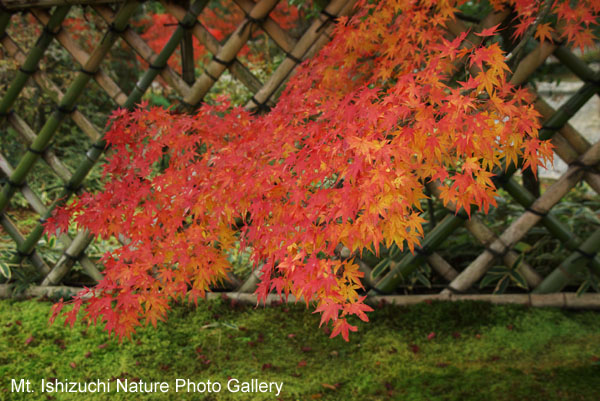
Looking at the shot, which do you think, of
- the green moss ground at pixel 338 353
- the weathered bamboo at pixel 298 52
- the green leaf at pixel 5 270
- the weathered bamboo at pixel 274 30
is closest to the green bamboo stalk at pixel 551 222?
the green moss ground at pixel 338 353

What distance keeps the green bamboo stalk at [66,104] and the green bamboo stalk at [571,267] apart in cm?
277

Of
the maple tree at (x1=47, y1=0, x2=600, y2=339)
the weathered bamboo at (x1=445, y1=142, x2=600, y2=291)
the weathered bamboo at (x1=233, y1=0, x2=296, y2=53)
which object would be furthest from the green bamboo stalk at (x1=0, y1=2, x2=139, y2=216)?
the weathered bamboo at (x1=445, y1=142, x2=600, y2=291)

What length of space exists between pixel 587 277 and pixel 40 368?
9.38 ft

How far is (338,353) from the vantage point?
7.25 feet

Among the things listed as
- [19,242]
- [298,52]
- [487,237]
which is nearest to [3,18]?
[19,242]

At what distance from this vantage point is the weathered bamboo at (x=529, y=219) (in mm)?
2365

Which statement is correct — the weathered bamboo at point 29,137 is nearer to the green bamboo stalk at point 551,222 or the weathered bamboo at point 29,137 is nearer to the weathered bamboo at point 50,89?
the weathered bamboo at point 50,89

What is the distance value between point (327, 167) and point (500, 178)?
142cm

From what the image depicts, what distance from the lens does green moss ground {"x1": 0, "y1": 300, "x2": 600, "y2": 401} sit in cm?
192

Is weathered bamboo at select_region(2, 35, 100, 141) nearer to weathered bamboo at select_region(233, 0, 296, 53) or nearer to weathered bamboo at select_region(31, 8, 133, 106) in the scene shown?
weathered bamboo at select_region(31, 8, 133, 106)

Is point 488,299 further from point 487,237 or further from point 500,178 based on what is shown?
point 500,178

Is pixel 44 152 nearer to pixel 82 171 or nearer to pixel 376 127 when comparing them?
pixel 82 171

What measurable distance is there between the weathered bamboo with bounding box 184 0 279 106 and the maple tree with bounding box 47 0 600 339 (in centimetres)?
42

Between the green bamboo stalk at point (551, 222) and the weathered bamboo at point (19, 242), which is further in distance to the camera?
the weathered bamboo at point (19, 242)
